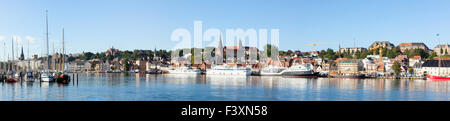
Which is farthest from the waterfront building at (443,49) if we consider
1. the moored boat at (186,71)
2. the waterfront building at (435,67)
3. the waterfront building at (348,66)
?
the moored boat at (186,71)

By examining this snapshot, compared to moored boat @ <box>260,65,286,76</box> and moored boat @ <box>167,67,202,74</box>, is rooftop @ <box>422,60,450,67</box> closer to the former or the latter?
moored boat @ <box>260,65,286,76</box>

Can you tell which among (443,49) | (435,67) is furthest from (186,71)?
(443,49)

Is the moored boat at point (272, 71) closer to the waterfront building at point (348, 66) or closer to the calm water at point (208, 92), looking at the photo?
the waterfront building at point (348, 66)

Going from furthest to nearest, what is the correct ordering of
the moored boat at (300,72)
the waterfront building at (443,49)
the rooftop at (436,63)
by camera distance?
the waterfront building at (443,49) → the moored boat at (300,72) → the rooftop at (436,63)

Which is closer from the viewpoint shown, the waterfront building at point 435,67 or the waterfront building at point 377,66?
the waterfront building at point 435,67

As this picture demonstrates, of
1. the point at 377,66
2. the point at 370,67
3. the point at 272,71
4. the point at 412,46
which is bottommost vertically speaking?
the point at 272,71

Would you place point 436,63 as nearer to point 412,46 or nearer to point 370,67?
point 370,67

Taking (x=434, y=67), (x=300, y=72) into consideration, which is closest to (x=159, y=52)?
(x=300, y=72)
